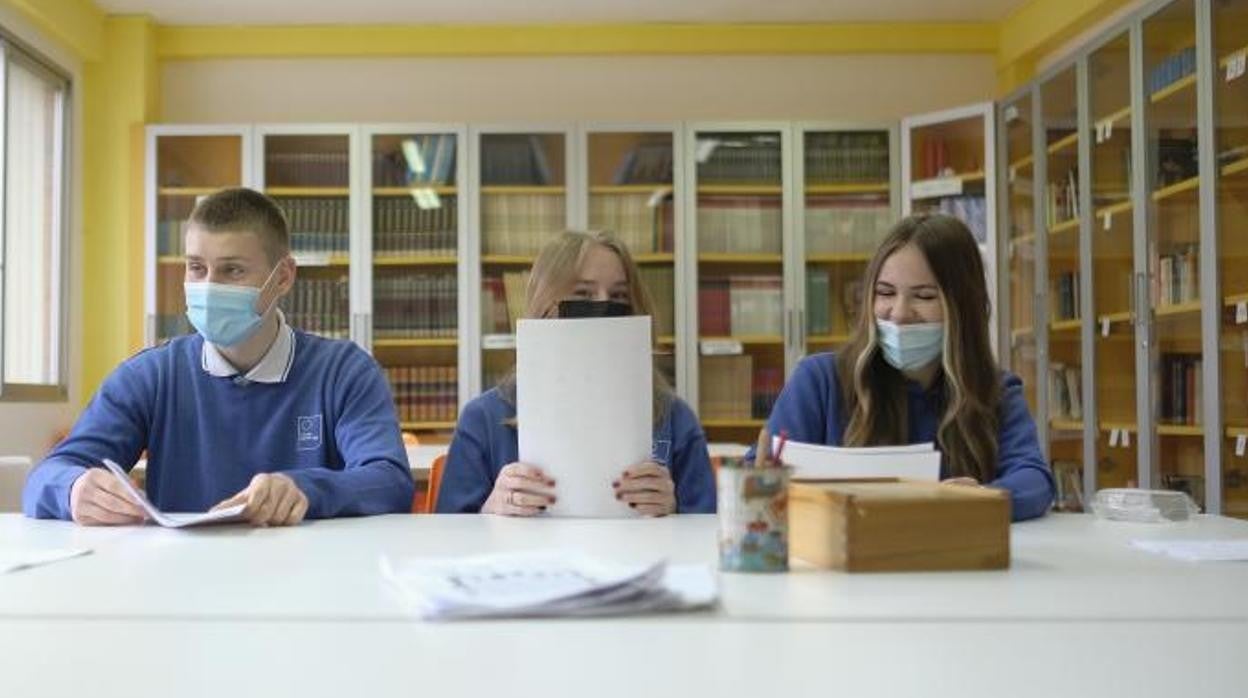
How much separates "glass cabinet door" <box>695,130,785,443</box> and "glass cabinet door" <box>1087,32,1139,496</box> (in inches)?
66.8

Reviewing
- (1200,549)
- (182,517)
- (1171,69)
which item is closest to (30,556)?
(182,517)

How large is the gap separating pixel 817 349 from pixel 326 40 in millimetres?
3058

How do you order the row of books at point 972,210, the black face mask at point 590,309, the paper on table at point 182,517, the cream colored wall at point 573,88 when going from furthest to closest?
the cream colored wall at point 573,88 → the row of books at point 972,210 → the black face mask at point 590,309 → the paper on table at point 182,517

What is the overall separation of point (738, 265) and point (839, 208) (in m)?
0.60

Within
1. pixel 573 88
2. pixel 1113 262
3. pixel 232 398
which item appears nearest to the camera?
pixel 232 398

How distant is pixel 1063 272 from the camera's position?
16.7 ft

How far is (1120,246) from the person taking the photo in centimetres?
454

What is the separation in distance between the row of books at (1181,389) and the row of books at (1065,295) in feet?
2.47

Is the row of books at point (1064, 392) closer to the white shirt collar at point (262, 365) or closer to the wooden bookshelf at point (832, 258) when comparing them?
the wooden bookshelf at point (832, 258)

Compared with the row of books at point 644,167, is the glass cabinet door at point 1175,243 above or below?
below

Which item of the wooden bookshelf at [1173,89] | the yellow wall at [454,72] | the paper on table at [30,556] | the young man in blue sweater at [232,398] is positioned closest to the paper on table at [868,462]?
the young man in blue sweater at [232,398]

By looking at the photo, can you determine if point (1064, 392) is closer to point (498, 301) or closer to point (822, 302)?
point (822, 302)

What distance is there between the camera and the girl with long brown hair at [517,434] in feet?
7.13

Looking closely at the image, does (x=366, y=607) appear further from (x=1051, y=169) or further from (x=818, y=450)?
(x=1051, y=169)
